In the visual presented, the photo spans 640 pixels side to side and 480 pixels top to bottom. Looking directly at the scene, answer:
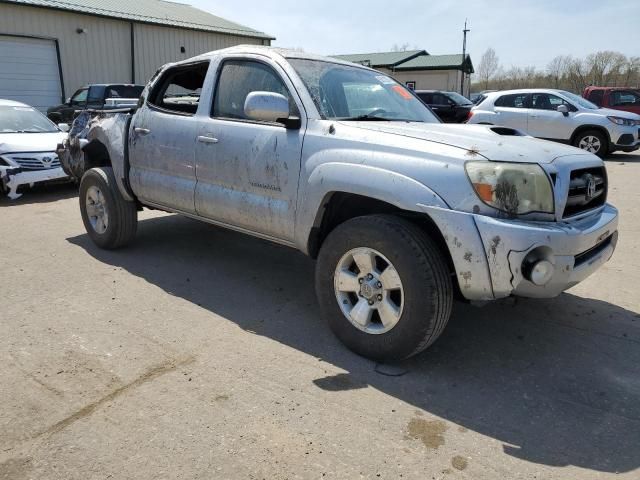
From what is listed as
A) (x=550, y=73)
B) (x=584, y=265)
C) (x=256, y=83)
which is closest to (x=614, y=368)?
(x=584, y=265)

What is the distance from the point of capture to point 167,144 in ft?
15.1

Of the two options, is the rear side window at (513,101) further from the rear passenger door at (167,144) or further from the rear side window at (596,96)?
the rear passenger door at (167,144)

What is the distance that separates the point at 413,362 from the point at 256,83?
94.1 inches

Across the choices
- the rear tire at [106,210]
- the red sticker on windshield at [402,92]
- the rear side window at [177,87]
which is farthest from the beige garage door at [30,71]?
the red sticker on windshield at [402,92]

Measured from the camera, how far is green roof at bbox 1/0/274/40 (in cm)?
1841

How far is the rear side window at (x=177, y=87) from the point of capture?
4.94 m

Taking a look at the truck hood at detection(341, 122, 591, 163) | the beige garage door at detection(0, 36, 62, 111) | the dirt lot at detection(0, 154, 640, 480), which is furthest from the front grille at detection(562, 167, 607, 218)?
the beige garage door at detection(0, 36, 62, 111)

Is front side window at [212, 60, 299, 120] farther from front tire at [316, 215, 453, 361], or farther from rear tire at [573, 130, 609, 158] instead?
rear tire at [573, 130, 609, 158]

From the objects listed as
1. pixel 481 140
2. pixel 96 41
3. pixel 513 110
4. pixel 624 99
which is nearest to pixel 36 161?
pixel 481 140

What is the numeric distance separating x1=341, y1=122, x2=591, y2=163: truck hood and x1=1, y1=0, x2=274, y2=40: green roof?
17740 mm

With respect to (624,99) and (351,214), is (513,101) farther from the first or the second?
(351,214)

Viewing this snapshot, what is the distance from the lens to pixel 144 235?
6242 millimetres

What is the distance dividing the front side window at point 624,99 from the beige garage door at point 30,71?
1858 cm

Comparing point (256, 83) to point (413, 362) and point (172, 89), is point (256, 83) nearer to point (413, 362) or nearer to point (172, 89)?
point (172, 89)
